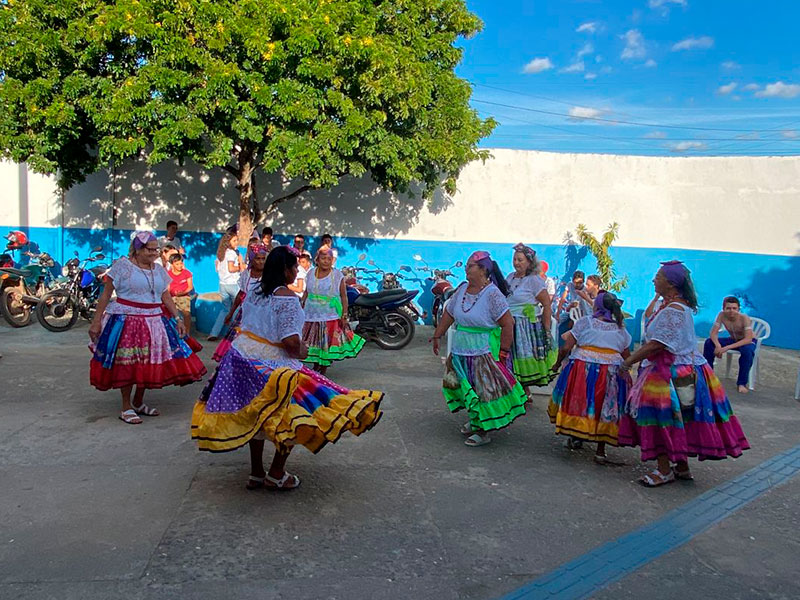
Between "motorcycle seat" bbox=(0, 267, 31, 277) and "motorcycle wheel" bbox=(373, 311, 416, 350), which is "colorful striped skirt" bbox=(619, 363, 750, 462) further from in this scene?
"motorcycle seat" bbox=(0, 267, 31, 277)

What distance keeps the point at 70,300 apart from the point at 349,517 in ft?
27.4

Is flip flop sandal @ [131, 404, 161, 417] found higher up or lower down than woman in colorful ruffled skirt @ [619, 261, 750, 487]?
lower down

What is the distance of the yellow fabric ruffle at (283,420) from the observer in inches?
169

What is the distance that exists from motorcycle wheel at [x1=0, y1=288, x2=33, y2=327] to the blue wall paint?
2.76 meters

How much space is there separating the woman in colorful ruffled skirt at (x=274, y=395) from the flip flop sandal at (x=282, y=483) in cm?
2

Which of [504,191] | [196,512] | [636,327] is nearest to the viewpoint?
[196,512]

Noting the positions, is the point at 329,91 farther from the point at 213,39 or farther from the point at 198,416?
the point at 198,416

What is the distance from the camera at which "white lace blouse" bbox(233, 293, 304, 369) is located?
179 inches

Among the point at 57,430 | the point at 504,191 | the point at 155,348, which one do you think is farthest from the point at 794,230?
the point at 57,430

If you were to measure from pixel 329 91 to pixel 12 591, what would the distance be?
8135 millimetres

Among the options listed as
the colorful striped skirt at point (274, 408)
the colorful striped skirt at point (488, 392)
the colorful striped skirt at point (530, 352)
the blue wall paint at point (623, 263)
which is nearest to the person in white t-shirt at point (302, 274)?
the blue wall paint at point (623, 263)

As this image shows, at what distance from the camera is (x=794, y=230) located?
43.9ft

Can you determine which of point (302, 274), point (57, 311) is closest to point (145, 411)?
point (302, 274)

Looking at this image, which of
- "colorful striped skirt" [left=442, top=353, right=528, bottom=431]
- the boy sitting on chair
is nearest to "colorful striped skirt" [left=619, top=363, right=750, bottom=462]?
"colorful striped skirt" [left=442, top=353, right=528, bottom=431]
